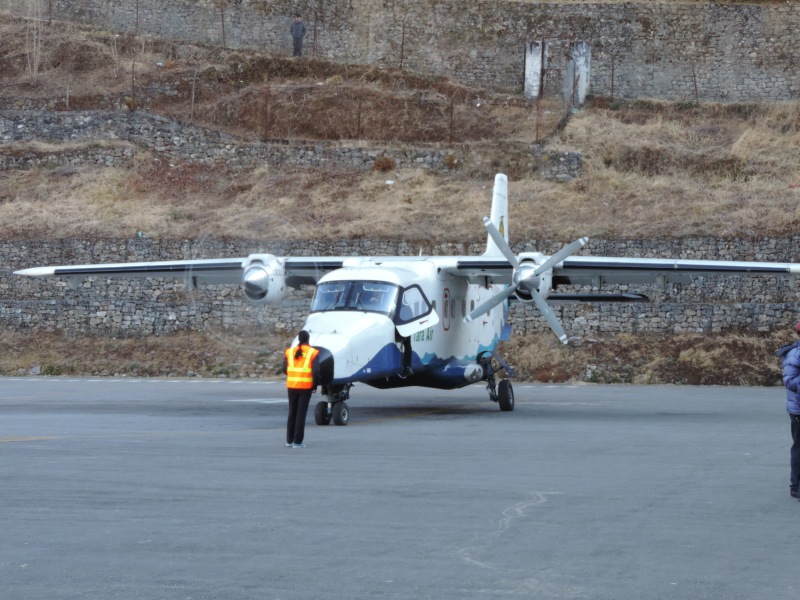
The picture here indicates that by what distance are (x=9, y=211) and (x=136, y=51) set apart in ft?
48.2

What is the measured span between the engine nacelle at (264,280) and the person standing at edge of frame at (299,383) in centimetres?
628

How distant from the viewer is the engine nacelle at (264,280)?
24.2 meters

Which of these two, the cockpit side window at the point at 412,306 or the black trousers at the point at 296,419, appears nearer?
the black trousers at the point at 296,419

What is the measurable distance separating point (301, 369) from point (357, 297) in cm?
521

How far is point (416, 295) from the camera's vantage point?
76.6 ft

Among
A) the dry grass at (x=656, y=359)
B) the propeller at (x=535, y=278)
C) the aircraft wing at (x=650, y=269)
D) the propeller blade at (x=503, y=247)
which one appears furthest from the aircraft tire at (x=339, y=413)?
the dry grass at (x=656, y=359)

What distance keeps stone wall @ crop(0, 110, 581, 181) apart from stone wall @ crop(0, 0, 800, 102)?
8.97 m

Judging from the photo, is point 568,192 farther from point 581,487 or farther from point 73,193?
point 581,487

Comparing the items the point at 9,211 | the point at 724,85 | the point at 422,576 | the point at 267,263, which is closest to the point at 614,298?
the point at 267,263

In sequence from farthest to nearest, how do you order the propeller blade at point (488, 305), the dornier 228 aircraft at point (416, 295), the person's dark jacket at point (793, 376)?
the propeller blade at point (488, 305) < the dornier 228 aircraft at point (416, 295) < the person's dark jacket at point (793, 376)

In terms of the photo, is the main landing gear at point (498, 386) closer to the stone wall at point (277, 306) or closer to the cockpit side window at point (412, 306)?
the cockpit side window at point (412, 306)

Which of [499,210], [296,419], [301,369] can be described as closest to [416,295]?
[301,369]

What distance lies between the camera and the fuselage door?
73.5 feet

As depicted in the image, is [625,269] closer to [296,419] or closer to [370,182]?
[296,419]
